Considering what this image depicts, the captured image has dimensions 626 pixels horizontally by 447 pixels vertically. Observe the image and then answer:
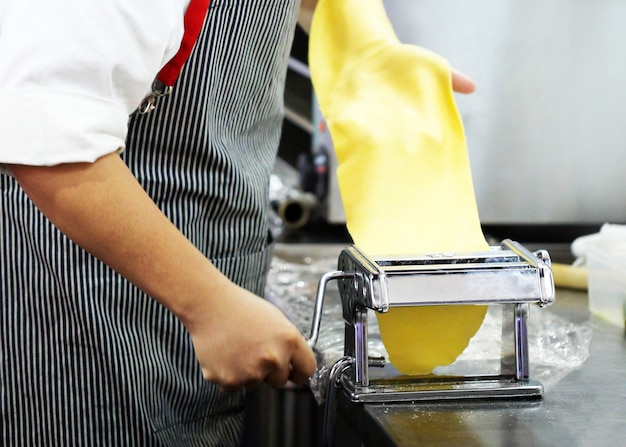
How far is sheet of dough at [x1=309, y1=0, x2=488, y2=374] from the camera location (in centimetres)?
84

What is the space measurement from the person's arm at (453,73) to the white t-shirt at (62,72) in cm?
54

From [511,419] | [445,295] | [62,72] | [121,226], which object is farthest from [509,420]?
[62,72]

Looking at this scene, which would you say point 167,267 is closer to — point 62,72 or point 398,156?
point 62,72

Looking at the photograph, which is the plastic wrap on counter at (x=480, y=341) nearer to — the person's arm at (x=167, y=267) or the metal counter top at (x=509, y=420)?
the metal counter top at (x=509, y=420)

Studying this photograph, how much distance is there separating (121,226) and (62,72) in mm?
130

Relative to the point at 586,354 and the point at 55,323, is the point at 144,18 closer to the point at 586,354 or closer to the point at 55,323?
the point at 55,323

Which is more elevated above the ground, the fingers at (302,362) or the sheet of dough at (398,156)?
the sheet of dough at (398,156)

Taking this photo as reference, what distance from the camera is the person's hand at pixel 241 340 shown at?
735 millimetres

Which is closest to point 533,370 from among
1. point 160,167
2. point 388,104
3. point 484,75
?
point 388,104

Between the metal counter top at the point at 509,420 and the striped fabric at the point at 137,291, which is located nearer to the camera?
the metal counter top at the point at 509,420

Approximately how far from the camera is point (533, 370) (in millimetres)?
919

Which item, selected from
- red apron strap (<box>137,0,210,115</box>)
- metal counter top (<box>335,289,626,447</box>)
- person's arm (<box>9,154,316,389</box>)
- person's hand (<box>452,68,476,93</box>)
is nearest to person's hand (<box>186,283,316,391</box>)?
person's arm (<box>9,154,316,389</box>)

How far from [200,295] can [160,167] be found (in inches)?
10.9

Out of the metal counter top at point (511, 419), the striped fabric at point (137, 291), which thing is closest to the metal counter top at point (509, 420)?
the metal counter top at point (511, 419)
